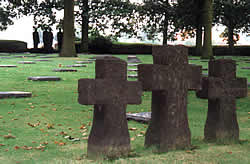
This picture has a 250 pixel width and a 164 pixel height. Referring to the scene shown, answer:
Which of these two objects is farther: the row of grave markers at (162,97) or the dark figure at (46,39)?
the dark figure at (46,39)

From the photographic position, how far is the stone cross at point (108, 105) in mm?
4117

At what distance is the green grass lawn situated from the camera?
4.39 meters

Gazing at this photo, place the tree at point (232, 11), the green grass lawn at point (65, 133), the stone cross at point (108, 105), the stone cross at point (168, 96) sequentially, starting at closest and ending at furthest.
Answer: the stone cross at point (108, 105)
the green grass lawn at point (65, 133)
the stone cross at point (168, 96)
the tree at point (232, 11)

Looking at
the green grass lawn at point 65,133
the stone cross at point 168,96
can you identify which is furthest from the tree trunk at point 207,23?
the stone cross at point 168,96

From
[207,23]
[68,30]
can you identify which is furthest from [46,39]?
[207,23]

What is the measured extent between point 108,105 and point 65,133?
6.22 feet

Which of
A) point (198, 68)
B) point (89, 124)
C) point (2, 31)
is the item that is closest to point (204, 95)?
point (198, 68)

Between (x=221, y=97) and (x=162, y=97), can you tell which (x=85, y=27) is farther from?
(x=162, y=97)

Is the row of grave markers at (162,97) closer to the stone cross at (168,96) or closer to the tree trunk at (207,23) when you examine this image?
the stone cross at (168,96)

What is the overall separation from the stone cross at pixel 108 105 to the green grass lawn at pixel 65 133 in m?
0.17

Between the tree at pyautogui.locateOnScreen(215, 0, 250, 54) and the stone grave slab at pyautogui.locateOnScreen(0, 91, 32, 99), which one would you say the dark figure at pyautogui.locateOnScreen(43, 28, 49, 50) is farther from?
the stone grave slab at pyautogui.locateOnScreen(0, 91, 32, 99)

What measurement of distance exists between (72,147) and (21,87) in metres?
6.13

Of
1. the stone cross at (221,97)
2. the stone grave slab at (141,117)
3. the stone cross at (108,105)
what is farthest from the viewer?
the stone grave slab at (141,117)

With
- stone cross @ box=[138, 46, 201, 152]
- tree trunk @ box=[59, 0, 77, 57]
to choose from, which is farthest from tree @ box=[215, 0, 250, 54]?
stone cross @ box=[138, 46, 201, 152]
